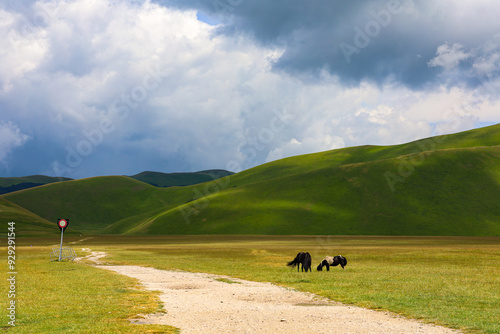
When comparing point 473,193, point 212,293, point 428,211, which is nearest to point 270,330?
point 212,293

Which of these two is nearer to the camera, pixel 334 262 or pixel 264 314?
pixel 264 314

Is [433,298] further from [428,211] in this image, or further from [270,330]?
[428,211]

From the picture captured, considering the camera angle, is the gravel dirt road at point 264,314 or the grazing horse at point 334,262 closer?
the gravel dirt road at point 264,314

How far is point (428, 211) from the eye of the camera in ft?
623

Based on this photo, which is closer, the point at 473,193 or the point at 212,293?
the point at 212,293

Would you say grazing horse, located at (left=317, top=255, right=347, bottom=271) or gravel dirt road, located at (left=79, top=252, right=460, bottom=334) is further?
grazing horse, located at (left=317, top=255, right=347, bottom=271)

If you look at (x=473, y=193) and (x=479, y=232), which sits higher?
(x=473, y=193)

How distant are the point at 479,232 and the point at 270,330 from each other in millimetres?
180898

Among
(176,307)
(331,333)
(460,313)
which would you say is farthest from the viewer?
(176,307)

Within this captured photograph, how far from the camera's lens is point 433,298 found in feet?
74.8

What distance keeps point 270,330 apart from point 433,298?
12.1 meters

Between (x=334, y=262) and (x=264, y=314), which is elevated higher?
(x=264, y=314)

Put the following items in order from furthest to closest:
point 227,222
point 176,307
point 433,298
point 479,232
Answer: point 227,222 → point 479,232 → point 433,298 → point 176,307

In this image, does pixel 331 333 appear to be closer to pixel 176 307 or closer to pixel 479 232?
pixel 176 307
